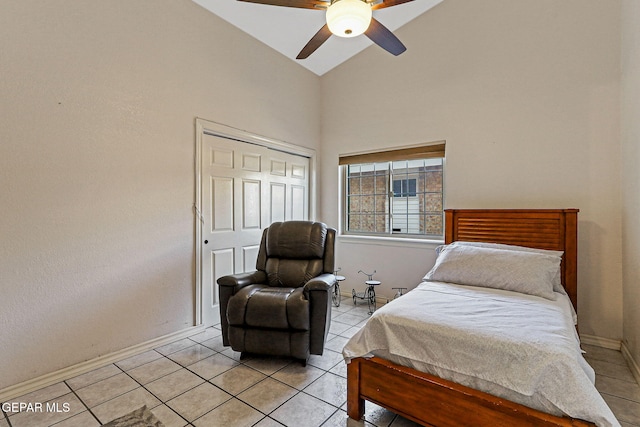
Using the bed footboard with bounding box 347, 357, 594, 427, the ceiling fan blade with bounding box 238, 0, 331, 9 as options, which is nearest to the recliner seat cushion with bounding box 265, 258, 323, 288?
the bed footboard with bounding box 347, 357, 594, 427

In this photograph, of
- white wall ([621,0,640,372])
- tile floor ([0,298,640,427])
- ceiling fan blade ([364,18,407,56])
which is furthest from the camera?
white wall ([621,0,640,372])

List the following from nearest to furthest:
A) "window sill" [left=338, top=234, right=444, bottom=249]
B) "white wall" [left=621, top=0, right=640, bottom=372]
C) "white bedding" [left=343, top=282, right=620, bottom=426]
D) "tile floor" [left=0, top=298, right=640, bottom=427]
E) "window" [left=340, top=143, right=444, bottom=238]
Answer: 1. "white bedding" [left=343, top=282, right=620, bottom=426]
2. "tile floor" [left=0, top=298, right=640, bottom=427]
3. "white wall" [left=621, top=0, right=640, bottom=372]
4. "window sill" [left=338, top=234, right=444, bottom=249]
5. "window" [left=340, top=143, right=444, bottom=238]

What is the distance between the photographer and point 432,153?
3.47m

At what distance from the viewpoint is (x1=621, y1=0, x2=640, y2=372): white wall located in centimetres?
213

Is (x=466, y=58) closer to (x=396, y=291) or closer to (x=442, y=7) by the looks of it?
(x=442, y=7)

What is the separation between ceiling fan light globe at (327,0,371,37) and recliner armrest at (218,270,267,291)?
190 centimetres

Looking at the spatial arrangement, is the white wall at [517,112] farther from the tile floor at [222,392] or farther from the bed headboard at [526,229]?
the tile floor at [222,392]

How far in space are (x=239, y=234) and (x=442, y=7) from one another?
11.0ft

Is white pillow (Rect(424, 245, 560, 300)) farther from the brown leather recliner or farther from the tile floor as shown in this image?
the brown leather recliner

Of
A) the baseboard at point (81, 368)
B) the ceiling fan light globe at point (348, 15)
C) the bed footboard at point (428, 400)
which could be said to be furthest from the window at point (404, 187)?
the baseboard at point (81, 368)

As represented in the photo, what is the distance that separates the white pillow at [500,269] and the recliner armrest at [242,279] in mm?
1441

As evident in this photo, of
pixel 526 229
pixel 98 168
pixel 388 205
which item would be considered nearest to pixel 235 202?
pixel 98 168

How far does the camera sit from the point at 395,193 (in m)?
3.92

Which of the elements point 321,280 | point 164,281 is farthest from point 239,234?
point 321,280
